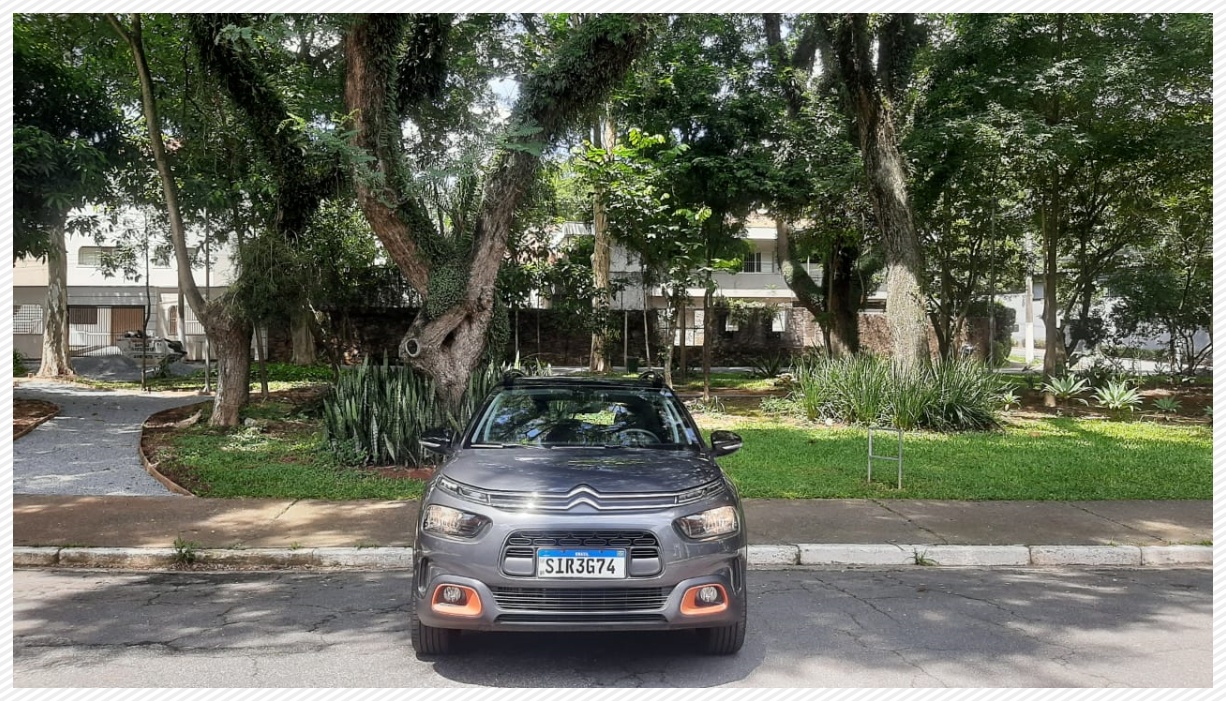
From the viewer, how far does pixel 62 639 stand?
15.7 ft

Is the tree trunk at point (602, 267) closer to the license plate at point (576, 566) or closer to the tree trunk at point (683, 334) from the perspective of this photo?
the tree trunk at point (683, 334)

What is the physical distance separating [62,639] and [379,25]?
25.4 ft

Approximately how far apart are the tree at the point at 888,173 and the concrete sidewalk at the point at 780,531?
7.02 metres

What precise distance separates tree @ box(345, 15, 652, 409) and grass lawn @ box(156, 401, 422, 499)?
168cm

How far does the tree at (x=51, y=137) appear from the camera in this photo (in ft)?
41.0

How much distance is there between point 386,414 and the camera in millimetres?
10172

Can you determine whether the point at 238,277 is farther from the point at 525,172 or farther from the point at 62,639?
the point at 62,639

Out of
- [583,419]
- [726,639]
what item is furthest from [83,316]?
[726,639]

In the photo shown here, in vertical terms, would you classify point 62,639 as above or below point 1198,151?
below

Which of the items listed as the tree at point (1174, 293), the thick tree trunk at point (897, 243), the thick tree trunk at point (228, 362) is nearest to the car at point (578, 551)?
the thick tree trunk at point (228, 362)

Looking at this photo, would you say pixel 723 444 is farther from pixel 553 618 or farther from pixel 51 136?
pixel 51 136

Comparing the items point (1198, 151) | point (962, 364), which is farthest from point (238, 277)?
point (1198, 151)

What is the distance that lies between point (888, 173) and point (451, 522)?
13.5 m

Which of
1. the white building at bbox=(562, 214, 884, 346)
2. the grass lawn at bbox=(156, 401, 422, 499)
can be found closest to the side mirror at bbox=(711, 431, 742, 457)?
the grass lawn at bbox=(156, 401, 422, 499)
